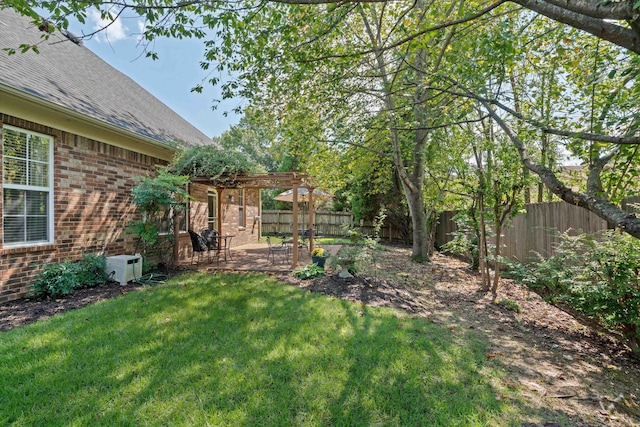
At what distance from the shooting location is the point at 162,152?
8305mm

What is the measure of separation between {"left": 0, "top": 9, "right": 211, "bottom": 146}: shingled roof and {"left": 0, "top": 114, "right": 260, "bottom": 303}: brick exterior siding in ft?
2.06

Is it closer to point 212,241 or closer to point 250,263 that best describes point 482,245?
point 250,263

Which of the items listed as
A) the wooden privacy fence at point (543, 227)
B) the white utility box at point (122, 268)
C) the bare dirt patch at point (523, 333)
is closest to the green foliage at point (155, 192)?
the white utility box at point (122, 268)

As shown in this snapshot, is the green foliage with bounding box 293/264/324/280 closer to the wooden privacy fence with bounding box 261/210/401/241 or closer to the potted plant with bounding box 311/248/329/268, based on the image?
the potted plant with bounding box 311/248/329/268

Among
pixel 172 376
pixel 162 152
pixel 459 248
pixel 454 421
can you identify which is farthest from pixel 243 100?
pixel 459 248

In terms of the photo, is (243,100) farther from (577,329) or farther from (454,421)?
(577,329)

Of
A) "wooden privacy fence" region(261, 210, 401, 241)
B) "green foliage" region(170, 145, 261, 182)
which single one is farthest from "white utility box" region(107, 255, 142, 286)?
"wooden privacy fence" region(261, 210, 401, 241)

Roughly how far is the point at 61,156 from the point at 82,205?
1.02 m

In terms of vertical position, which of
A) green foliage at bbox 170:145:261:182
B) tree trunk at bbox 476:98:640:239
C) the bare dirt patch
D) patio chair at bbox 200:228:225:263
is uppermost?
green foliage at bbox 170:145:261:182

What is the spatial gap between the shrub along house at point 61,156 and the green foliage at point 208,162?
2.06 ft

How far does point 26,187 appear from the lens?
203 inches

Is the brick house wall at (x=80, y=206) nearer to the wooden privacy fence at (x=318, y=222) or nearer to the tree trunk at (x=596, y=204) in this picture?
the tree trunk at (x=596, y=204)

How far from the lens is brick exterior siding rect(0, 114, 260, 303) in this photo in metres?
5.00

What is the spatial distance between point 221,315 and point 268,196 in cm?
2115
